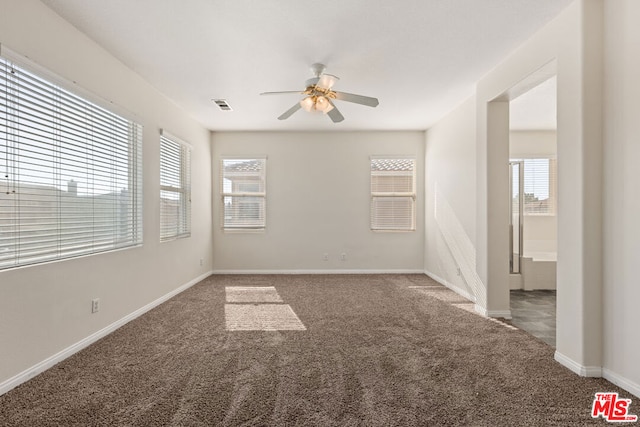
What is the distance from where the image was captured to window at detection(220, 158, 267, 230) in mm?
6414

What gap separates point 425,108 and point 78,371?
4.92m

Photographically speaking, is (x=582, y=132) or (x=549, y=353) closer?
(x=582, y=132)

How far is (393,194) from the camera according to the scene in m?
6.44

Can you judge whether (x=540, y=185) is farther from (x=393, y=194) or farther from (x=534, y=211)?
(x=393, y=194)

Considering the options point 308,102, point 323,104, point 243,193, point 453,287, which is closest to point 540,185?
point 453,287

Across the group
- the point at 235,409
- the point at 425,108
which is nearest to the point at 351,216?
the point at 425,108

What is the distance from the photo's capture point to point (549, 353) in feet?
9.23

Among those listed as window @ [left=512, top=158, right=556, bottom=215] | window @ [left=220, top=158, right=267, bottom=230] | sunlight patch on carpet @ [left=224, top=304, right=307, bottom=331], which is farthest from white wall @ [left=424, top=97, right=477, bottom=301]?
window @ [left=220, top=158, right=267, bottom=230]

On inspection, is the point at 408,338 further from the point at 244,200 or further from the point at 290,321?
the point at 244,200

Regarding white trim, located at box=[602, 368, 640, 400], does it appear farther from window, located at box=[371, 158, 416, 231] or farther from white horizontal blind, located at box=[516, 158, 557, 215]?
white horizontal blind, located at box=[516, 158, 557, 215]

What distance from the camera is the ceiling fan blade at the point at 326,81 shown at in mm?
3231

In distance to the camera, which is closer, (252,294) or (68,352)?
(68,352)

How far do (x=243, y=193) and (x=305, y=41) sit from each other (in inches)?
151

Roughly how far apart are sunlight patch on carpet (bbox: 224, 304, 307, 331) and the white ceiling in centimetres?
263
